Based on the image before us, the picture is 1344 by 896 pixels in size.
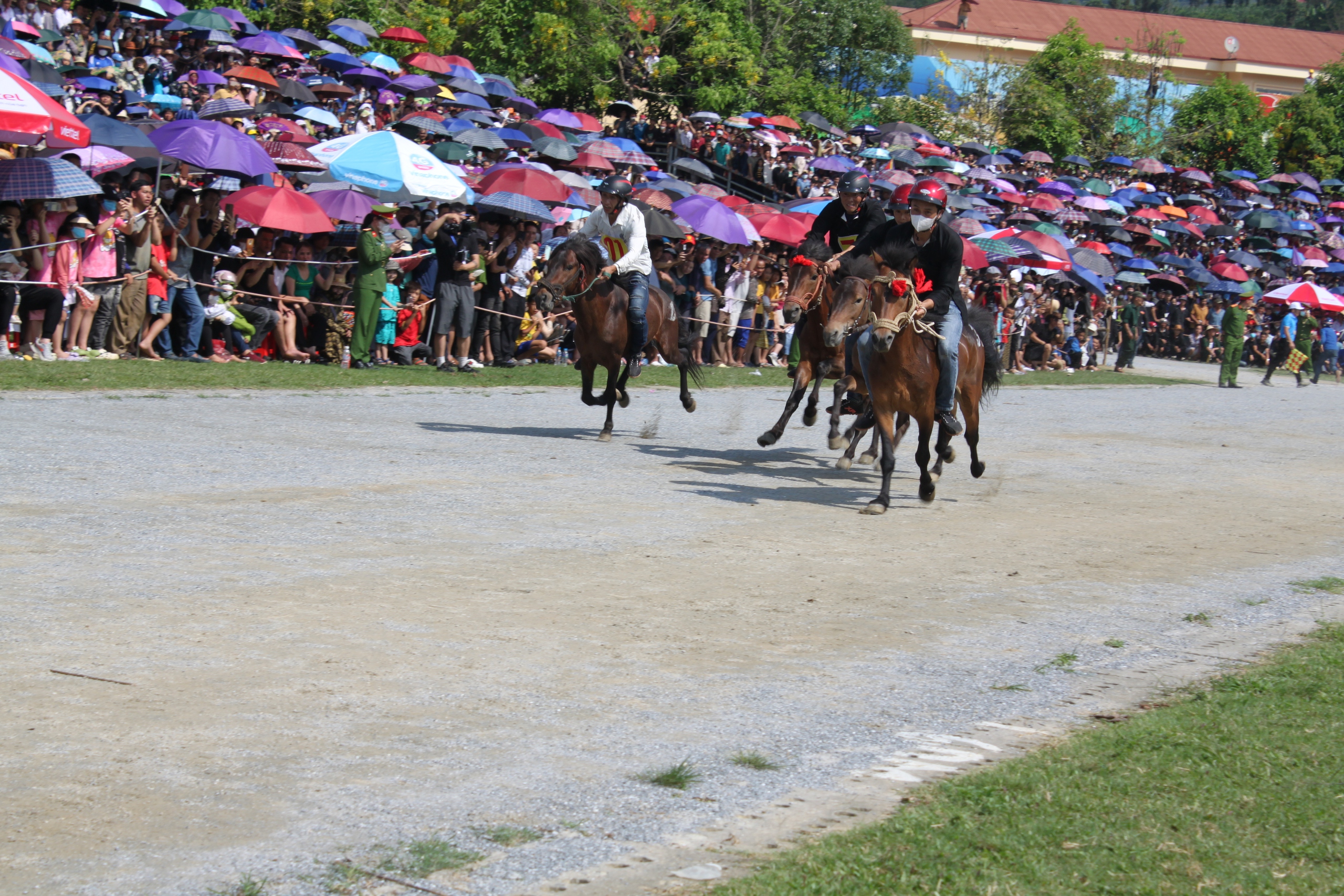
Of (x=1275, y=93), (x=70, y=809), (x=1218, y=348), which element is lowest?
(x=70, y=809)

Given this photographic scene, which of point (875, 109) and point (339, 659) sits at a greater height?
point (875, 109)

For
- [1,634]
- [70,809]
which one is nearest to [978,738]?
[70,809]

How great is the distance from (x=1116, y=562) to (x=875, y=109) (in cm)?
6201

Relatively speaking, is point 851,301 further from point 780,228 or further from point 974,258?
point 974,258

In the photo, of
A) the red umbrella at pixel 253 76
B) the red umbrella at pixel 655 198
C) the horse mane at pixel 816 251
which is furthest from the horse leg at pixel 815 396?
the red umbrella at pixel 253 76

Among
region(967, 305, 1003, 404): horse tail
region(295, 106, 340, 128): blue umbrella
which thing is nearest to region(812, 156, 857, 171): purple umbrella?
region(295, 106, 340, 128): blue umbrella

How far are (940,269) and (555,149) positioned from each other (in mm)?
21174

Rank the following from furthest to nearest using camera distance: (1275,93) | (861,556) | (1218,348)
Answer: (1275,93) < (1218,348) < (861,556)

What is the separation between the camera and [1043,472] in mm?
14859

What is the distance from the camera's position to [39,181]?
16734mm

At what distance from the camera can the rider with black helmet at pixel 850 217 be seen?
14.2 m

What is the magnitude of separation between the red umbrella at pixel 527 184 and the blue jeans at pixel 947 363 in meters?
11.8

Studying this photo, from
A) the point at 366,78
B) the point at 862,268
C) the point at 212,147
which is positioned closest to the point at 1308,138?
Answer: the point at 366,78

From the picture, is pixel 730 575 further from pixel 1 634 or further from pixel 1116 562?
pixel 1 634
